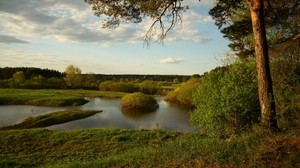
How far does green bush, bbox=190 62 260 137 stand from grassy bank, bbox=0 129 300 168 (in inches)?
75.1

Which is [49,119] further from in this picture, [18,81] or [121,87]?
[18,81]

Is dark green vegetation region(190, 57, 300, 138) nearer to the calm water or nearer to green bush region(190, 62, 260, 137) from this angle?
green bush region(190, 62, 260, 137)

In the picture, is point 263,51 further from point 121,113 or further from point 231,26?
point 121,113

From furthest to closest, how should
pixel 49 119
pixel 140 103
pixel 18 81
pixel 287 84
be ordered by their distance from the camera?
pixel 18 81, pixel 140 103, pixel 49 119, pixel 287 84

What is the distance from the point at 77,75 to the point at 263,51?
400 ft

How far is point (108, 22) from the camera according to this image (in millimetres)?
16500

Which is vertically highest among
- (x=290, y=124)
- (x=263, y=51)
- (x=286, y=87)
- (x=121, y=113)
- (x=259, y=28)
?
(x=259, y=28)

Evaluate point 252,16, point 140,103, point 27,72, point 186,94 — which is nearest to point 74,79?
point 27,72

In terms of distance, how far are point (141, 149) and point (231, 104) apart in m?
7.74

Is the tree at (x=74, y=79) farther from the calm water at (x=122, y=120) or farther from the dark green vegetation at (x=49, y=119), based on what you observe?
the dark green vegetation at (x=49, y=119)

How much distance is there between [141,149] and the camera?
19953 millimetres

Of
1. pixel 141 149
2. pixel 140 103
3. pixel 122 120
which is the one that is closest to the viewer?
pixel 141 149

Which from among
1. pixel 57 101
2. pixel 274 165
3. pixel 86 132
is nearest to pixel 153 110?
pixel 57 101

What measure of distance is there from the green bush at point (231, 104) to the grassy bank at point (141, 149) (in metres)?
1.91
